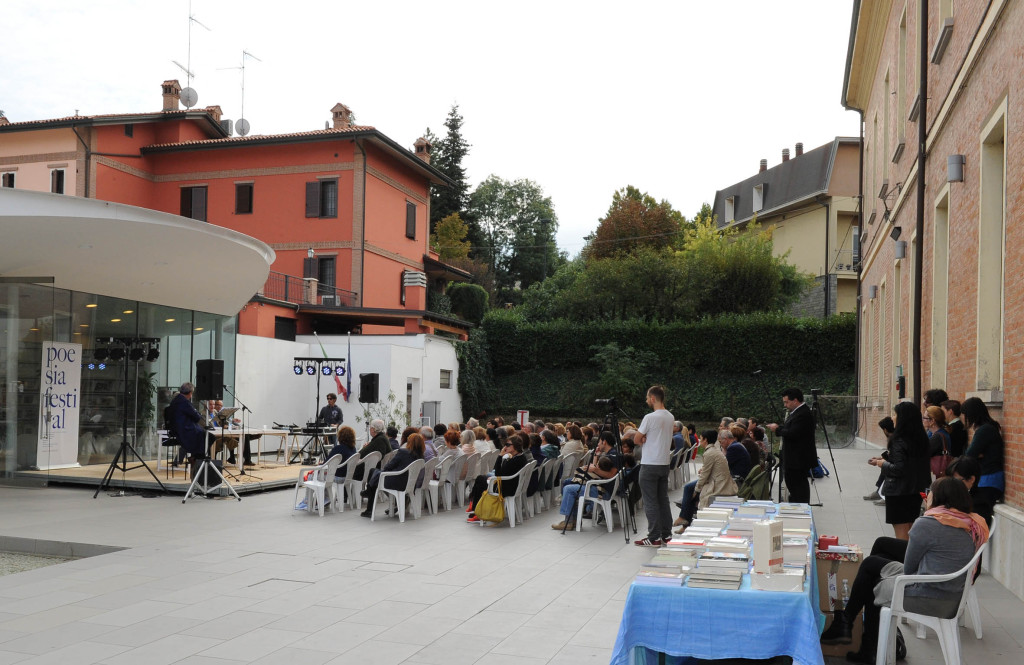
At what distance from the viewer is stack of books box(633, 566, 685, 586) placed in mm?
4125

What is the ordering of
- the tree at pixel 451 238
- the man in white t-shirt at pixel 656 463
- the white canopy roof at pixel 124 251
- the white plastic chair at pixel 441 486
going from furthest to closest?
the tree at pixel 451 238 < the white plastic chair at pixel 441 486 < the white canopy roof at pixel 124 251 < the man in white t-shirt at pixel 656 463

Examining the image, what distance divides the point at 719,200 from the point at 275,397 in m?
33.0

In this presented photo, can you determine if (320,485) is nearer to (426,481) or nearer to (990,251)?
(426,481)

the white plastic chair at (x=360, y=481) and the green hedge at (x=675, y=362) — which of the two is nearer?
the white plastic chair at (x=360, y=481)

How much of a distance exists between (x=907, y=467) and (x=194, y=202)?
28.1 metres

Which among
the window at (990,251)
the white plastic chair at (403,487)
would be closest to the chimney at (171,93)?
the white plastic chair at (403,487)

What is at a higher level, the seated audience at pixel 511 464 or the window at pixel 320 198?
the window at pixel 320 198

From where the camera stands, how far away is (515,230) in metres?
59.3

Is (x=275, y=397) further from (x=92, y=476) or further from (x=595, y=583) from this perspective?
(x=595, y=583)

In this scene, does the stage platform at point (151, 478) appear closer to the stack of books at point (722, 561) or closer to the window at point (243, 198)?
the stack of books at point (722, 561)

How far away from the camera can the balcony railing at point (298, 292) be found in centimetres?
2661

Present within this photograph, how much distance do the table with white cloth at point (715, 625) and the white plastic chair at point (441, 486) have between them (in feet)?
24.5

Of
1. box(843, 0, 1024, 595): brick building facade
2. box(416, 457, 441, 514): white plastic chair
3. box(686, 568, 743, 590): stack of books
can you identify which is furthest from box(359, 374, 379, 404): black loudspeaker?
box(686, 568, 743, 590): stack of books

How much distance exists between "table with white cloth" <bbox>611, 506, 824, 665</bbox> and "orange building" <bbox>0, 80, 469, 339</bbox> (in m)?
23.0
